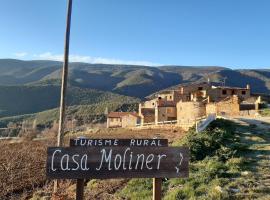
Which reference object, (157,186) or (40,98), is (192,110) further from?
(40,98)

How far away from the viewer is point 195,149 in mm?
15797

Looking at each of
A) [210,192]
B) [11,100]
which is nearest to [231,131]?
[210,192]

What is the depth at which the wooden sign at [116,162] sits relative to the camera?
5773 millimetres

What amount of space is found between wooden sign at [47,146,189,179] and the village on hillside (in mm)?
22304

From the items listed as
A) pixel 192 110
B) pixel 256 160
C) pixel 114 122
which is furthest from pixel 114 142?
pixel 114 122

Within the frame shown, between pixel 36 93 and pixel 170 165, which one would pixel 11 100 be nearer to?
pixel 36 93

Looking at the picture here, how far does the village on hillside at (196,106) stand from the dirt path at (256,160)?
726cm

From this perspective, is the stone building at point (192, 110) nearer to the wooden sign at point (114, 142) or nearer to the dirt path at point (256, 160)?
the dirt path at point (256, 160)

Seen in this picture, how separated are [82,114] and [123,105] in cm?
1002

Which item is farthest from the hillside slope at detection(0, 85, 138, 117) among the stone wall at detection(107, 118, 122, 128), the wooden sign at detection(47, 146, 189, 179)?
the wooden sign at detection(47, 146, 189, 179)

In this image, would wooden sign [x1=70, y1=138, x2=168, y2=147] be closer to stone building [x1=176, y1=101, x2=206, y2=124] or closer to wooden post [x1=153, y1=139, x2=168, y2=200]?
wooden post [x1=153, y1=139, x2=168, y2=200]

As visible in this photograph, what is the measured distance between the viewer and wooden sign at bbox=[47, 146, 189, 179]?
18.9ft

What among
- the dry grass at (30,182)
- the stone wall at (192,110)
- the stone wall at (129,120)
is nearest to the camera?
the dry grass at (30,182)

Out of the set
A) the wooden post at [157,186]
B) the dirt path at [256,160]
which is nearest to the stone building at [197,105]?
the dirt path at [256,160]
